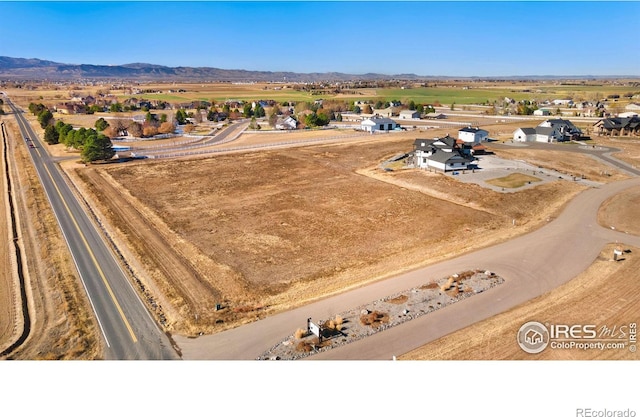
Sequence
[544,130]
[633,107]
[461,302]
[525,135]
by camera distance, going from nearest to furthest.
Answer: [461,302] → [544,130] → [525,135] → [633,107]

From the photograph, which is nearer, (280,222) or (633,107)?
(280,222)

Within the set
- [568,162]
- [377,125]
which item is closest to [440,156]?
Answer: [568,162]

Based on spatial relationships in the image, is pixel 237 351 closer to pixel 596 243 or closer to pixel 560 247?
pixel 560 247

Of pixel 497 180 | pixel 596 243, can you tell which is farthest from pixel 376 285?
pixel 497 180

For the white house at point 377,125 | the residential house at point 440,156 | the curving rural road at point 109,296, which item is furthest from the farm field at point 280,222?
the white house at point 377,125

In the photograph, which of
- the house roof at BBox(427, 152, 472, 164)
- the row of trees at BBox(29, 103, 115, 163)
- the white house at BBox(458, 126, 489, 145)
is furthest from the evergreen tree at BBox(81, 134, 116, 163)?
the white house at BBox(458, 126, 489, 145)

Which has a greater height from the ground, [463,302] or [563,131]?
[563,131]

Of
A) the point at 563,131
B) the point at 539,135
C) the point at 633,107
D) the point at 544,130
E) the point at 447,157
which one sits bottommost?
the point at 447,157

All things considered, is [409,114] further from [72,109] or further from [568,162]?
[72,109]
